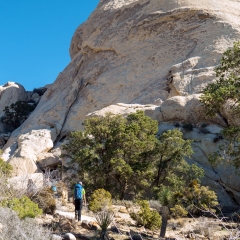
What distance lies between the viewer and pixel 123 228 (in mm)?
11680

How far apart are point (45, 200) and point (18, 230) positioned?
4964 mm

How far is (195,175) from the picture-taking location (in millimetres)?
18531

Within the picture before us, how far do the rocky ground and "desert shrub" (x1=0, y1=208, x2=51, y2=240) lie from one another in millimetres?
646

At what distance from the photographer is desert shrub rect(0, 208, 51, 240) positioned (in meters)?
7.29

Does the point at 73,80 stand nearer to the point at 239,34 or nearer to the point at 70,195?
the point at 239,34

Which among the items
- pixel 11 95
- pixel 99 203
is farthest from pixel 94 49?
pixel 99 203

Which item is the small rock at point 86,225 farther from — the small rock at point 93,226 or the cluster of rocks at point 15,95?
the cluster of rocks at point 15,95

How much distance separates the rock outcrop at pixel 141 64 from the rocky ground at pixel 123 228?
39.1ft

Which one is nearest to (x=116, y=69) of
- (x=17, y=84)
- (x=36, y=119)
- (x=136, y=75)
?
(x=136, y=75)

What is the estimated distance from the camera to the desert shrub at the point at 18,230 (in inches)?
287

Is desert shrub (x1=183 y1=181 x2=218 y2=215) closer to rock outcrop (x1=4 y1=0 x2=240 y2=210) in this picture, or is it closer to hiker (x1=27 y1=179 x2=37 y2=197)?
hiker (x1=27 y1=179 x2=37 y2=197)

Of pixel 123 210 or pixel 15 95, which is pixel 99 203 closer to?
pixel 123 210

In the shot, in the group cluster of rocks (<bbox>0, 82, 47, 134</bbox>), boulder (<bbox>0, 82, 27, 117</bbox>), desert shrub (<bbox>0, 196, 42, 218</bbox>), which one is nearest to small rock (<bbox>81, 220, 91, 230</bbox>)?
desert shrub (<bbox>0, 196, 42, 218</bbox>)

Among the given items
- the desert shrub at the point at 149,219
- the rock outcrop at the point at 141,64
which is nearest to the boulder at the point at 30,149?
the rock outcrop at the point at 141,64
